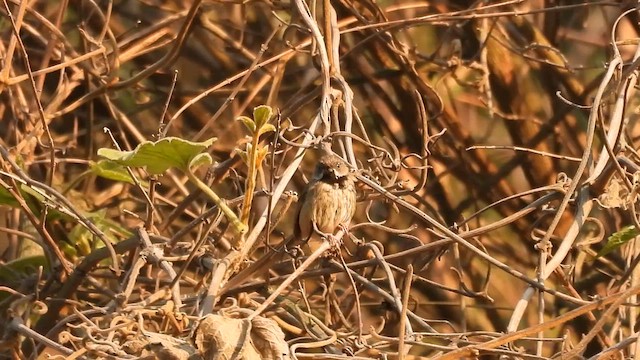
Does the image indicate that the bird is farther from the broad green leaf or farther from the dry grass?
the broad green leaf

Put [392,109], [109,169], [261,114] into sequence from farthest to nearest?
[392,109], [109,169], [261,114]

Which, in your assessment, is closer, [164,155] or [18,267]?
[164,155]

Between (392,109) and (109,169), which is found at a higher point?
(109,169)

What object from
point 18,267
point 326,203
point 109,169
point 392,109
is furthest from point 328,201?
point 392,109

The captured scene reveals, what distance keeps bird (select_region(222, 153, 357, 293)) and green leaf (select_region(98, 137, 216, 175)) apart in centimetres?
29

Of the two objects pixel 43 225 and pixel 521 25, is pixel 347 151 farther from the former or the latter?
pixel 521 25

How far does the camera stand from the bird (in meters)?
2.10

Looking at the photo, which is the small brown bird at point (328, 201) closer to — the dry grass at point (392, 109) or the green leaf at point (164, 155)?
the green leaf at point (164, 155)

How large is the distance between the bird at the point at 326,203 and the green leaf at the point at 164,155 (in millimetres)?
292

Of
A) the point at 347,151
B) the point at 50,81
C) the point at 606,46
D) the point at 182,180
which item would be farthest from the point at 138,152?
the point at 606,46

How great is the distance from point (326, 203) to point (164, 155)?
47 centimetres

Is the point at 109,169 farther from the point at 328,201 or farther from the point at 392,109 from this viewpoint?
the point at 392,109

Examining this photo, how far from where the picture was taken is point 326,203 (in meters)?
2.16

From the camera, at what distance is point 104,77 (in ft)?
9.95
